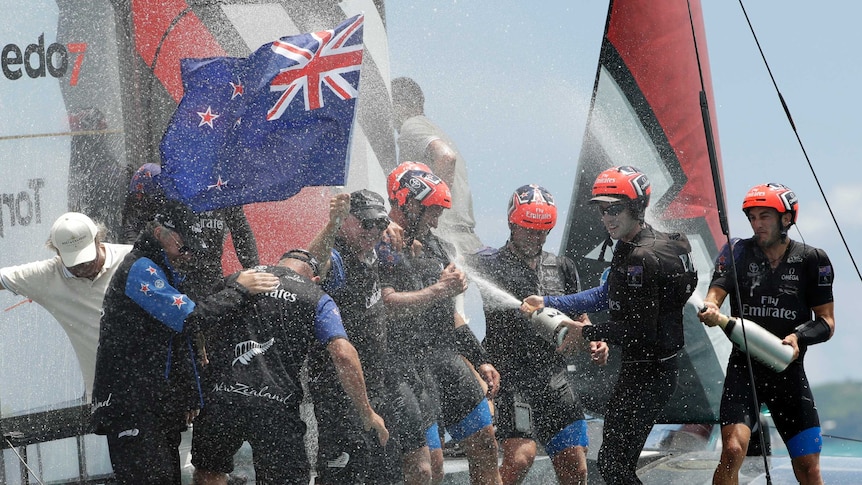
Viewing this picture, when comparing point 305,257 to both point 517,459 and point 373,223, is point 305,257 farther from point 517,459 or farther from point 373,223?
point 517,459

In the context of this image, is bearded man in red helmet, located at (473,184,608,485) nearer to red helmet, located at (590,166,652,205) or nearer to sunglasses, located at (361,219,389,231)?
red helmet, located at (590,166,652,205)

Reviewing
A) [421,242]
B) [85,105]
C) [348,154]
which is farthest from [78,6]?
[421,242]

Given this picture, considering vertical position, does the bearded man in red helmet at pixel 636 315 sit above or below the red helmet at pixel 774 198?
below

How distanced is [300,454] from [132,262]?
1071mm

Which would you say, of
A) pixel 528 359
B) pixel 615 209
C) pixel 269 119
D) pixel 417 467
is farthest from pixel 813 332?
pixel 269 119

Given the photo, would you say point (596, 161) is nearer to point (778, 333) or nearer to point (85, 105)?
point (778, 333)

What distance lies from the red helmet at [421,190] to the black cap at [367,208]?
1.79ft

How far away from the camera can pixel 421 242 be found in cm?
611

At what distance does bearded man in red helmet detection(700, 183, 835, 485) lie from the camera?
5.78 metres

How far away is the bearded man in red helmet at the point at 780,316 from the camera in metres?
5.78

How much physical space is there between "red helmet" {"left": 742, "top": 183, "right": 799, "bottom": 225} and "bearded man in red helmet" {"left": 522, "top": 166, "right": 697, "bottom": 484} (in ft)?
1.51

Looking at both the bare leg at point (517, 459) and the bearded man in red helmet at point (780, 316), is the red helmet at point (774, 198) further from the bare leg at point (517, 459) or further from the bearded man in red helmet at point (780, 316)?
the bare leg at point (517, 459)

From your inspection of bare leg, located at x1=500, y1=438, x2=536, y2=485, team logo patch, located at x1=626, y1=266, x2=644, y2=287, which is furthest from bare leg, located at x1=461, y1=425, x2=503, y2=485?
team logo patch, located at x1=626, y1=266, x2=644, y2=287

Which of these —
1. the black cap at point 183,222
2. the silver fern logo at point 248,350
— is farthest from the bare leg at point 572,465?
the black cap at point 183,222
